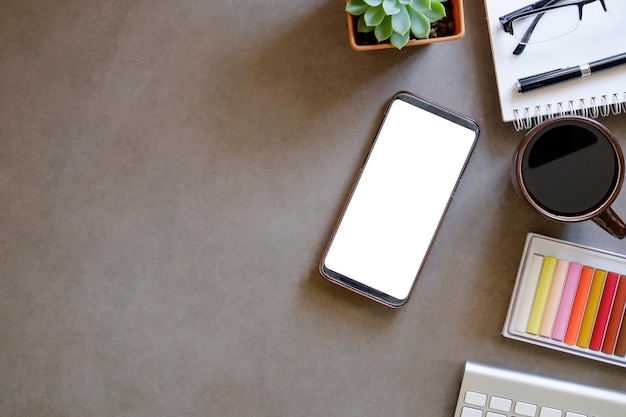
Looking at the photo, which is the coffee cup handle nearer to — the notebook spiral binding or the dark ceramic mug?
the dark ceramic mug

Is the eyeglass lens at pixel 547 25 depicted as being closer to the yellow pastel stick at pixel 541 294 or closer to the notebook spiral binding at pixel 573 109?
the notebook spiral binding at pixel 573 109

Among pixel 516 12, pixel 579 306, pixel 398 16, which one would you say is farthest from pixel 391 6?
pixel 579 306

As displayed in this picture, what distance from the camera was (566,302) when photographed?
2.66 ft

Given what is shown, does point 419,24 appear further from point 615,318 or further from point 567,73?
point 615,318

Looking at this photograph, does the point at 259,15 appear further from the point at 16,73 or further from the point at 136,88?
the point at 16,73

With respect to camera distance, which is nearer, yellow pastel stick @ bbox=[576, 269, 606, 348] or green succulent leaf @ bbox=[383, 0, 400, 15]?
green succulent leaf @ bbox=[383, 0, 400, 15]

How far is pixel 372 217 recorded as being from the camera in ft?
2.73

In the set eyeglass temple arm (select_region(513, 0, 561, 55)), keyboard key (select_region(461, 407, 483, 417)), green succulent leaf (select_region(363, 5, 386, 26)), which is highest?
eyeglass temple arm (select_region(513, 0, 561, 55))

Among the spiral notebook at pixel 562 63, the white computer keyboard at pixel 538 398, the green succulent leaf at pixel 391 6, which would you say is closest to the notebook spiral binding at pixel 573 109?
the spiral notebook at pixel 562 63

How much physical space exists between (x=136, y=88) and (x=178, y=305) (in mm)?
281

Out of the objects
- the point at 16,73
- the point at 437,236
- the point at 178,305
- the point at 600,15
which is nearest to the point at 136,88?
the point at 16,73

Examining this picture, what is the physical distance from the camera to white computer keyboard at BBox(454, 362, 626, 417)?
81 cm

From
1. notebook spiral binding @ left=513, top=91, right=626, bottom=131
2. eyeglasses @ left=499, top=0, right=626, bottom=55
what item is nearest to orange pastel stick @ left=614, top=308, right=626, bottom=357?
notebook spiral binding @ left=513, top=91, right=626, bottom=131

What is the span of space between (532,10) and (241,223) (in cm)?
44
